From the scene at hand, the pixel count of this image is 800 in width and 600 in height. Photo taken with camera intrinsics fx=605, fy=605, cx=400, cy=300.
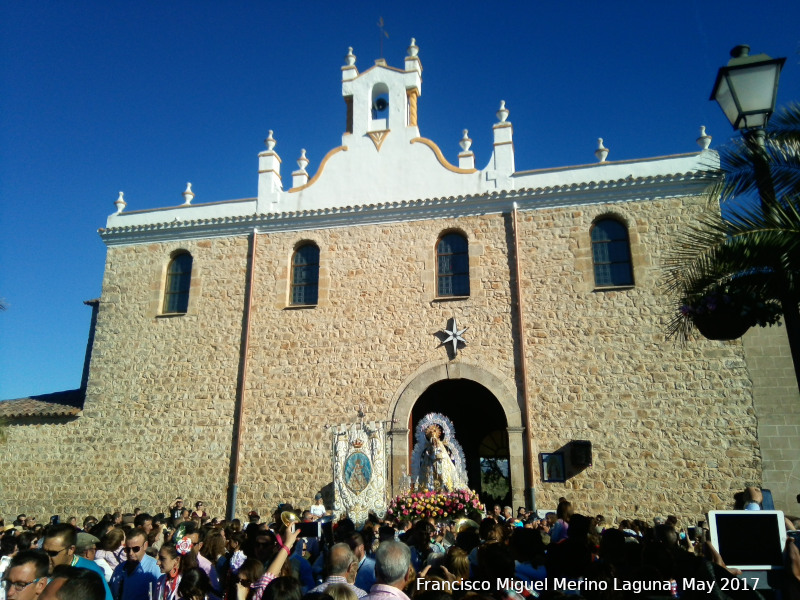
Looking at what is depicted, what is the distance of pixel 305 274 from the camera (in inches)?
620

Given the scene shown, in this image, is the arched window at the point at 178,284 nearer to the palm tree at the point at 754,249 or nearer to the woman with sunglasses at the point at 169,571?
the woman with sunglasses at the point at 169,571

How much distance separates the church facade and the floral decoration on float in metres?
3.10

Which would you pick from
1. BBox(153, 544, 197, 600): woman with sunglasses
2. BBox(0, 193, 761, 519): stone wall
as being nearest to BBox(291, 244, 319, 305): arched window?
BBox(0, 193, 761, 519): stone wall

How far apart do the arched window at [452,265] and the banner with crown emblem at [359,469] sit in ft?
12.1

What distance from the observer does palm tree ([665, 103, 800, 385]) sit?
5.17 metres

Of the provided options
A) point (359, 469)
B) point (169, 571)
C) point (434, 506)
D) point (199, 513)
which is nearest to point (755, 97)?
point (169, 571)

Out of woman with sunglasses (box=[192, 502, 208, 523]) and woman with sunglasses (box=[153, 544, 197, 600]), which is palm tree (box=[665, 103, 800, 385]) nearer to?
woman with sunglasses (box=[153, 544, 197, 600])

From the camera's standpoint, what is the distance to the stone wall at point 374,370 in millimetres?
12484

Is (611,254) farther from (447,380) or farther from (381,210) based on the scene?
(381,210)

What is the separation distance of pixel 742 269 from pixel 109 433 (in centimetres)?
1474

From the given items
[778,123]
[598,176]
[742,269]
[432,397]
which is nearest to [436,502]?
[432,397]

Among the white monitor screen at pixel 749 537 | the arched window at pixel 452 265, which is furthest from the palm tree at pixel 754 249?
the arched window at pixel 452 265

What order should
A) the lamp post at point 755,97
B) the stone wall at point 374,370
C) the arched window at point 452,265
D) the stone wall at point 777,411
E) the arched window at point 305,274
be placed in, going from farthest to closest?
the arched window at point 305,274, the arched window at point 452,265, the stone wall at point 374,370, the stone wall at point 777,411, the lamp post at point 755,97

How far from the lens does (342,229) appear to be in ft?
51.2
